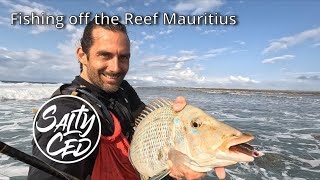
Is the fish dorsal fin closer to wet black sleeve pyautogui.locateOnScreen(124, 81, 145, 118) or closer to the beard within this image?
the beard

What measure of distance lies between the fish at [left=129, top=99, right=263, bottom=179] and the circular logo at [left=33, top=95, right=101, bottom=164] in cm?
46

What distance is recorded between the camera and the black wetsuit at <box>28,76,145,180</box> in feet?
7.45

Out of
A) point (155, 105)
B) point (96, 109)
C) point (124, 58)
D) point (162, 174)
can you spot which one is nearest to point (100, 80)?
point (124, 58)

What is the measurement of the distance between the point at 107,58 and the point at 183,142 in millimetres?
1324

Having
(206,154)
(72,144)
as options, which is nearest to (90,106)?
(72,144)

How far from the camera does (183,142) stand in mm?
2393

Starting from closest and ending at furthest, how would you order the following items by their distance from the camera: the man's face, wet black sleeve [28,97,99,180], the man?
wet black sleeve [28,97,99,180] → the man → the man's face

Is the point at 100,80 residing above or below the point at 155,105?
above

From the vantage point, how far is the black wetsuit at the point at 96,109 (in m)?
2.27

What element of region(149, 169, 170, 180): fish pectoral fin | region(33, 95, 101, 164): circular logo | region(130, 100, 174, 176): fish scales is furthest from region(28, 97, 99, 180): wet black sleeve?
region(149, 169, 170, 180): fish pectoral fin

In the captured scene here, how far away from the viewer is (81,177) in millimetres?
2488

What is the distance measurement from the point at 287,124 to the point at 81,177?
652 inches

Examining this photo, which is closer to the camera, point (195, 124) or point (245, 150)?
point (245, 150)

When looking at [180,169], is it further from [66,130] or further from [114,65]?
[114,65]
